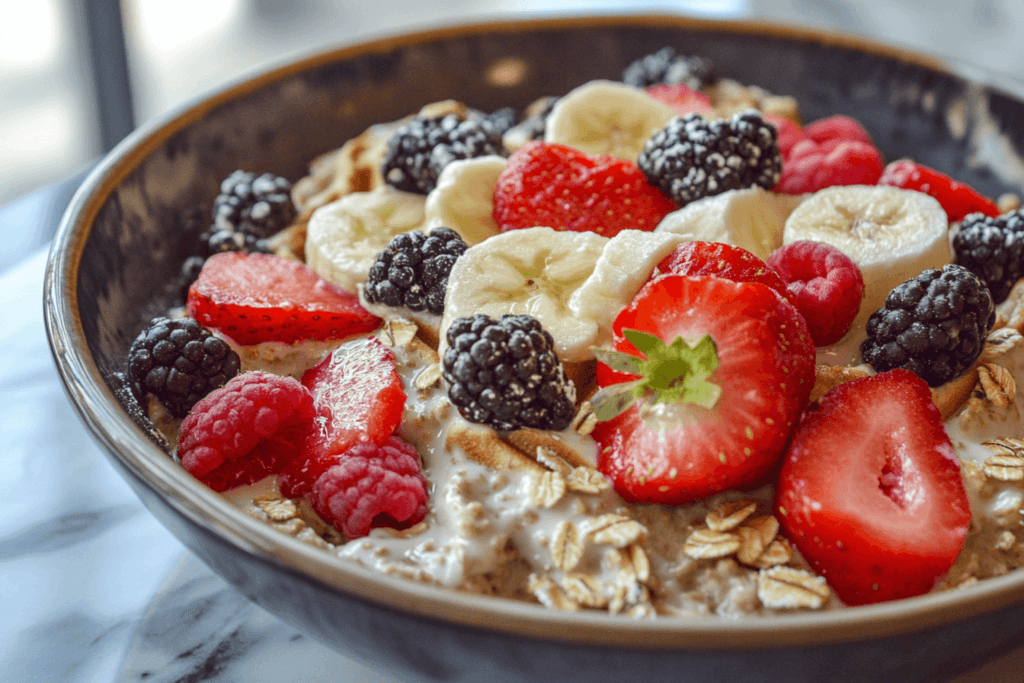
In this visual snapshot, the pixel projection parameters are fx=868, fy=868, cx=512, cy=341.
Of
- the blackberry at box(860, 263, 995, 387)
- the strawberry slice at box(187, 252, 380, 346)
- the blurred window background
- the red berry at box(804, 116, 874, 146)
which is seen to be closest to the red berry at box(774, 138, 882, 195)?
the red berry at box(804, 116, 874, 146)

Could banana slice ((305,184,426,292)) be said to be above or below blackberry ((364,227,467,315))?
below

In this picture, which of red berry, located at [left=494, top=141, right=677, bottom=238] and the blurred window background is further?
the blurred window background

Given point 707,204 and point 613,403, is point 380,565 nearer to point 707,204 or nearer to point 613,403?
point 613,403

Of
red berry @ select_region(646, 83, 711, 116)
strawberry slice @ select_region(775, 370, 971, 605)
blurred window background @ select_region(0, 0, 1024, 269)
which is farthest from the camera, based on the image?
blurred window background @ select_region(0, 0, 1024, 269)

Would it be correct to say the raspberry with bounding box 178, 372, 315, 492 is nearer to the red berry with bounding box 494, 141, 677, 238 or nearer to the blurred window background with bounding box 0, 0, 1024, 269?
the red berry with bounding box 494, 141, 677, 238

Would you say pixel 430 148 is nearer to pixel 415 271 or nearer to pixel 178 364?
pixel 415 271

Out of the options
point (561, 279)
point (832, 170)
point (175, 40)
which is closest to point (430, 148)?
point (561, 279)

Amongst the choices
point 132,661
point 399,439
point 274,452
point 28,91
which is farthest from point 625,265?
point 28,91
